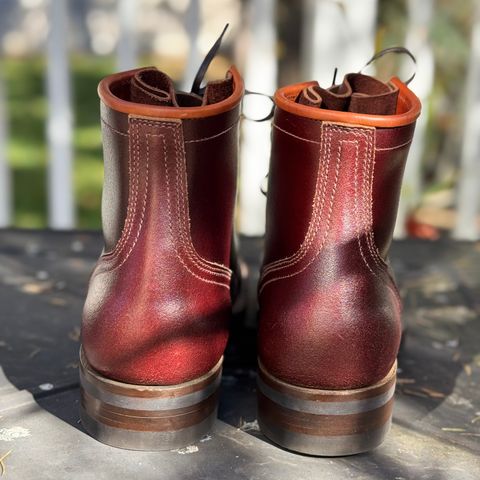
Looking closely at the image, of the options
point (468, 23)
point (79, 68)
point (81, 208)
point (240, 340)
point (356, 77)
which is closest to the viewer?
point (356, 77)

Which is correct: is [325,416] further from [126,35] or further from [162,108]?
[126,35]

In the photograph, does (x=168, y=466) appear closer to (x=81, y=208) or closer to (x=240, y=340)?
(x=240, y=340)

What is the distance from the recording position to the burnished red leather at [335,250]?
1.01 m

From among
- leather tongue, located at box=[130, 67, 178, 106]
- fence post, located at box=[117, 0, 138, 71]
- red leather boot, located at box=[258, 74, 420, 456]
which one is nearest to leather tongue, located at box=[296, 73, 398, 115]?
red leather boot, located at box=[258, 74, 420, 456]

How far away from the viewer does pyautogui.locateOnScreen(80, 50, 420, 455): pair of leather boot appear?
1013 mm

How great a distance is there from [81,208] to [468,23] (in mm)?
1393

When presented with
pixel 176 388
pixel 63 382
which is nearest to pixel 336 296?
pixel 176 388

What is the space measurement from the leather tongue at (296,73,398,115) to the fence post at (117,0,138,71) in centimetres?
104

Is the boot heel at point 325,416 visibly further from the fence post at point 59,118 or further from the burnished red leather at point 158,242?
the fence post at point 59,118

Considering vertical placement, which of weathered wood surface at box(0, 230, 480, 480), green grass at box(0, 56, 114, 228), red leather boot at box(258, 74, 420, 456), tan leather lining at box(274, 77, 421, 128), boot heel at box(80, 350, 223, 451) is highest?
tan leather lining at box(274, 77, 421, 128)

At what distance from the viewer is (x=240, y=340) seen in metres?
1.33

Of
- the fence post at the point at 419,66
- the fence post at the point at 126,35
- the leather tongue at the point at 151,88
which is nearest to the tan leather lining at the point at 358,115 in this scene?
the leather tongue at the point at 151,88

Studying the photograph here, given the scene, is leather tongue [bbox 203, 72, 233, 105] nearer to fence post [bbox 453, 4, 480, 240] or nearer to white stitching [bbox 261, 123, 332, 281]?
white stitching [bbox 261, 123, 332, 281]

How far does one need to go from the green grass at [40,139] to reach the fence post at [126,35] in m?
0.77
